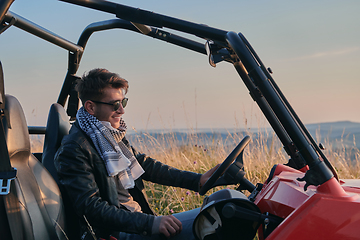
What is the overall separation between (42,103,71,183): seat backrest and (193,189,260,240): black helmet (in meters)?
1.11

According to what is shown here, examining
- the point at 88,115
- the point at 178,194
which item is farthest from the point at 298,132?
the point at 178,194

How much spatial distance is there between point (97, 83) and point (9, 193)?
3.09 feet

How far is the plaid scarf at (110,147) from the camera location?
2066 mm

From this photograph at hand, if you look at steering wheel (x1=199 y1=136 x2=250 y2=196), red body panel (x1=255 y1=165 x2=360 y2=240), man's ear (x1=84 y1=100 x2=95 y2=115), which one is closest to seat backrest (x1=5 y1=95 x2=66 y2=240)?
man's ear (x1=84 y1=100 x2=95 y2=115)

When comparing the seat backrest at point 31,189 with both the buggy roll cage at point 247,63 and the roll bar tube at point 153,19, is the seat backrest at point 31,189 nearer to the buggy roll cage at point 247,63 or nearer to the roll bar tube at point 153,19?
the buggy roll cage at point 247,63

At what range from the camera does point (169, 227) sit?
1794 mm

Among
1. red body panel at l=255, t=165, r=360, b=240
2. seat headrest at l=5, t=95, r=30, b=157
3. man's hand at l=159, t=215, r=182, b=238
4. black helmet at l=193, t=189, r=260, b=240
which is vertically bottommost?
man's hand at l=159, t=215, r=182, b=238

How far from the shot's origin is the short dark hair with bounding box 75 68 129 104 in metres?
2.28

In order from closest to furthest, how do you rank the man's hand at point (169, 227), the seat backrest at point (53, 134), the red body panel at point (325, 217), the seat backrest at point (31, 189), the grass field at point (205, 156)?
the red body panel at point (325, 217)
the seat backrest at point (31, 189)
the man's hand at point (169, 227)
the seat backrest at point (53, 134)
the grass field at point (205, 156)

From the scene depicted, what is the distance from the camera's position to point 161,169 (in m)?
2.65

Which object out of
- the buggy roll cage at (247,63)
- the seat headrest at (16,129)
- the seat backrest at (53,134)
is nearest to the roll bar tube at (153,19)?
the buggy roll cage at (247,63)

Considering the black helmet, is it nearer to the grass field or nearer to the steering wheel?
the steering wheel

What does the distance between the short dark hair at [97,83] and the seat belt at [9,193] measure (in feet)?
Result: 2.54

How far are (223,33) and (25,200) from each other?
127cm
